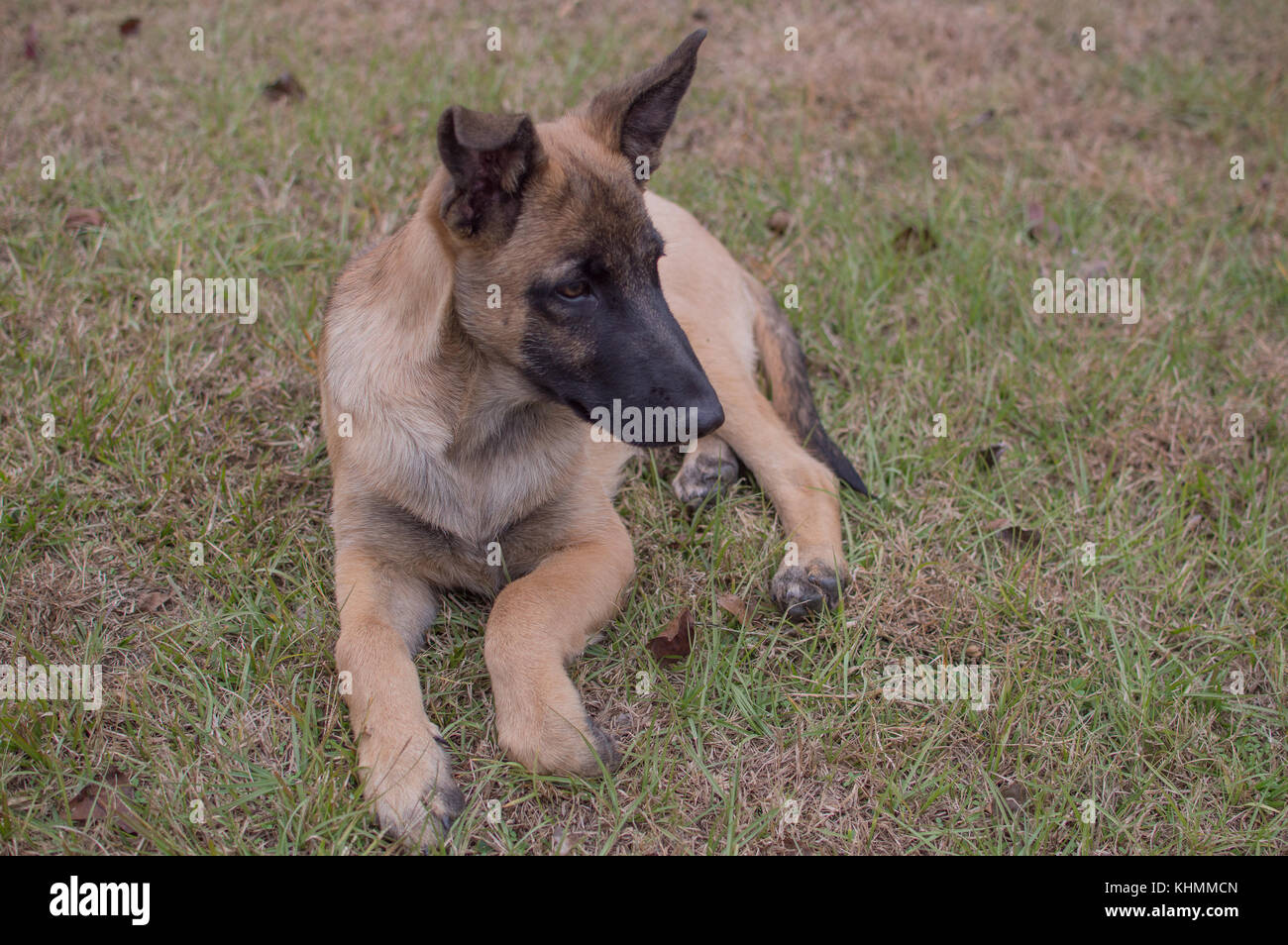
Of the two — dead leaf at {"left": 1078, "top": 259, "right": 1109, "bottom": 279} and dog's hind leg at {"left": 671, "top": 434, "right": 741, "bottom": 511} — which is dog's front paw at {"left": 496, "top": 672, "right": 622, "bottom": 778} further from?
dead leaf at {"left": 1078, "top": 259, "right": 1109, "bottom": 279}

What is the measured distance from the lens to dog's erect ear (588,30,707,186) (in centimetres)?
342

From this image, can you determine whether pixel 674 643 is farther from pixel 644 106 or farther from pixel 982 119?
pixel 982 119

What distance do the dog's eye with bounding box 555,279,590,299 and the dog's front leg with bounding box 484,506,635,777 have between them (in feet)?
3.22

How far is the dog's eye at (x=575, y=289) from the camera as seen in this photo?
318 centimetres

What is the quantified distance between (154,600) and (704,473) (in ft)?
7.06

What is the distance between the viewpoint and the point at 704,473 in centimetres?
438

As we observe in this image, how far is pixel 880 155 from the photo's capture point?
6.32 m

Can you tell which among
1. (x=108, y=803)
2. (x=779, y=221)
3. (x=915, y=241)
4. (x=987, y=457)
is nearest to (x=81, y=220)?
(x=108, y=803)

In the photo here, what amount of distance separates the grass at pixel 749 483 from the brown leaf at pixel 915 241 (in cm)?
8

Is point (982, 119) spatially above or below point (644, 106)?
above

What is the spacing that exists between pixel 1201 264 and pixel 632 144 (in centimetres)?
371

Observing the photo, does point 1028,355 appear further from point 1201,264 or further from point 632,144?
point 632,144
